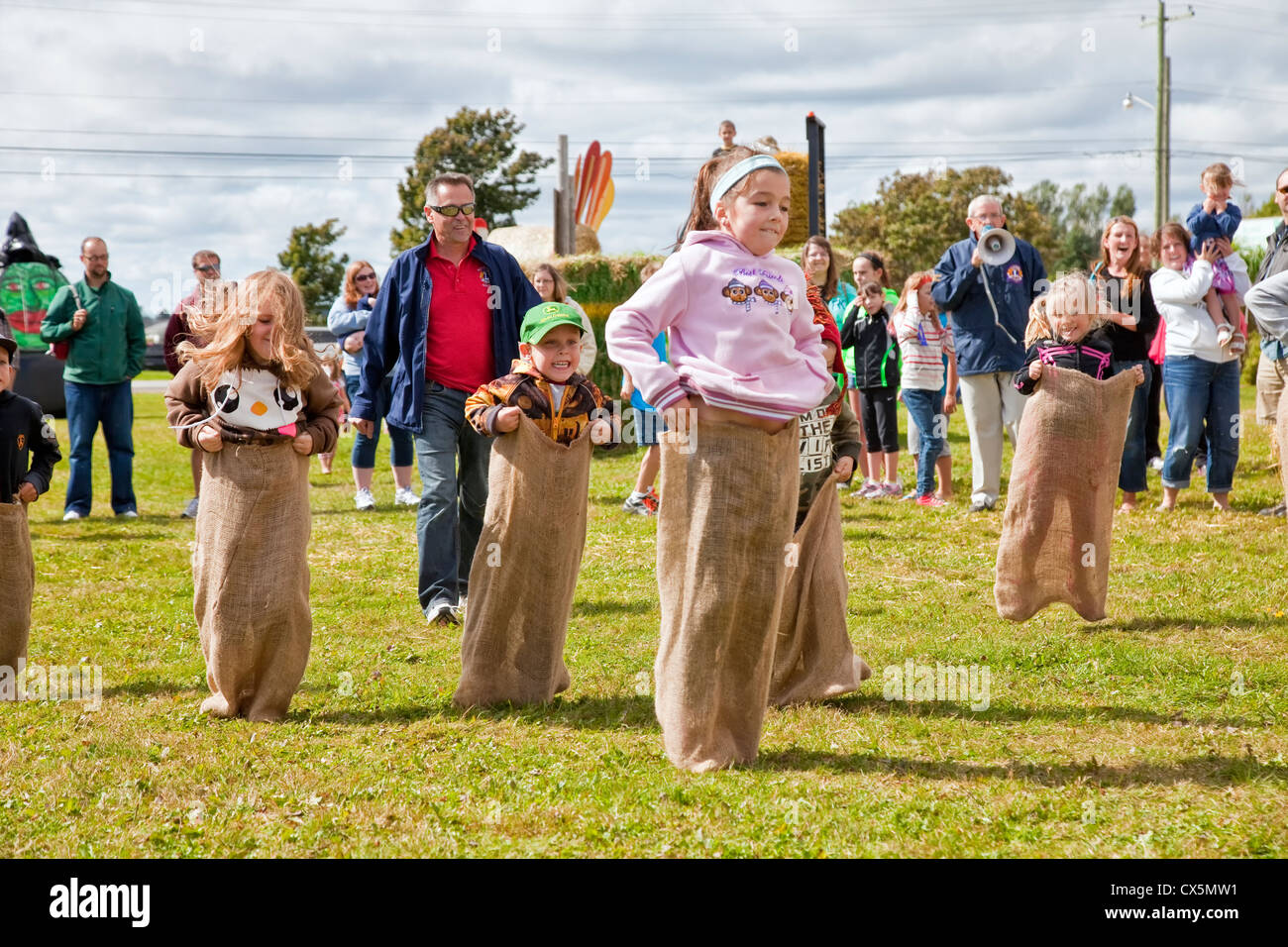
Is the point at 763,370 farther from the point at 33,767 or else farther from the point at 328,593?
the point at 328,593

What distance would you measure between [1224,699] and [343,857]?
12.4 ft

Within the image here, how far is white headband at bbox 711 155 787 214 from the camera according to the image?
4.60 metres

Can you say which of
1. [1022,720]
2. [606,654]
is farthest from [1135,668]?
[606,654]

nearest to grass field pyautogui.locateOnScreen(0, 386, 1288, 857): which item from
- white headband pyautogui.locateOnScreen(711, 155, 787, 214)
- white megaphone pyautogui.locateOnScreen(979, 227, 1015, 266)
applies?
white headband pyautogui.locateOnScreen(711, 155, 787, 214)

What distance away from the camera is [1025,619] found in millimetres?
6988

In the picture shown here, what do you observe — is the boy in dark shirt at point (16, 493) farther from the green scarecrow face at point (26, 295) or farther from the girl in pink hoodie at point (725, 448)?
the green scarecrow face at point (26, 295)

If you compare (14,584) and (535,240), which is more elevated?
(535,240)

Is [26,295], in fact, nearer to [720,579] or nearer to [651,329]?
[651,329]

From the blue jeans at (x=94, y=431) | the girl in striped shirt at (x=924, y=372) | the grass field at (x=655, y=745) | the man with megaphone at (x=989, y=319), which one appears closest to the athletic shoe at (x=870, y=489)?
the girl in striped shirt at (x=924, y=372)

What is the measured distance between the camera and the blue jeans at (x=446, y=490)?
23.7ft

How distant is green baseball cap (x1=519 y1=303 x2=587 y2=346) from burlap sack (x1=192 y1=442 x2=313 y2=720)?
112cm

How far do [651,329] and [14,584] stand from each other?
11.3ft

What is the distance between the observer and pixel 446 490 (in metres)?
7.24

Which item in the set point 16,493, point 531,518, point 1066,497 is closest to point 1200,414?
point 1066,497
